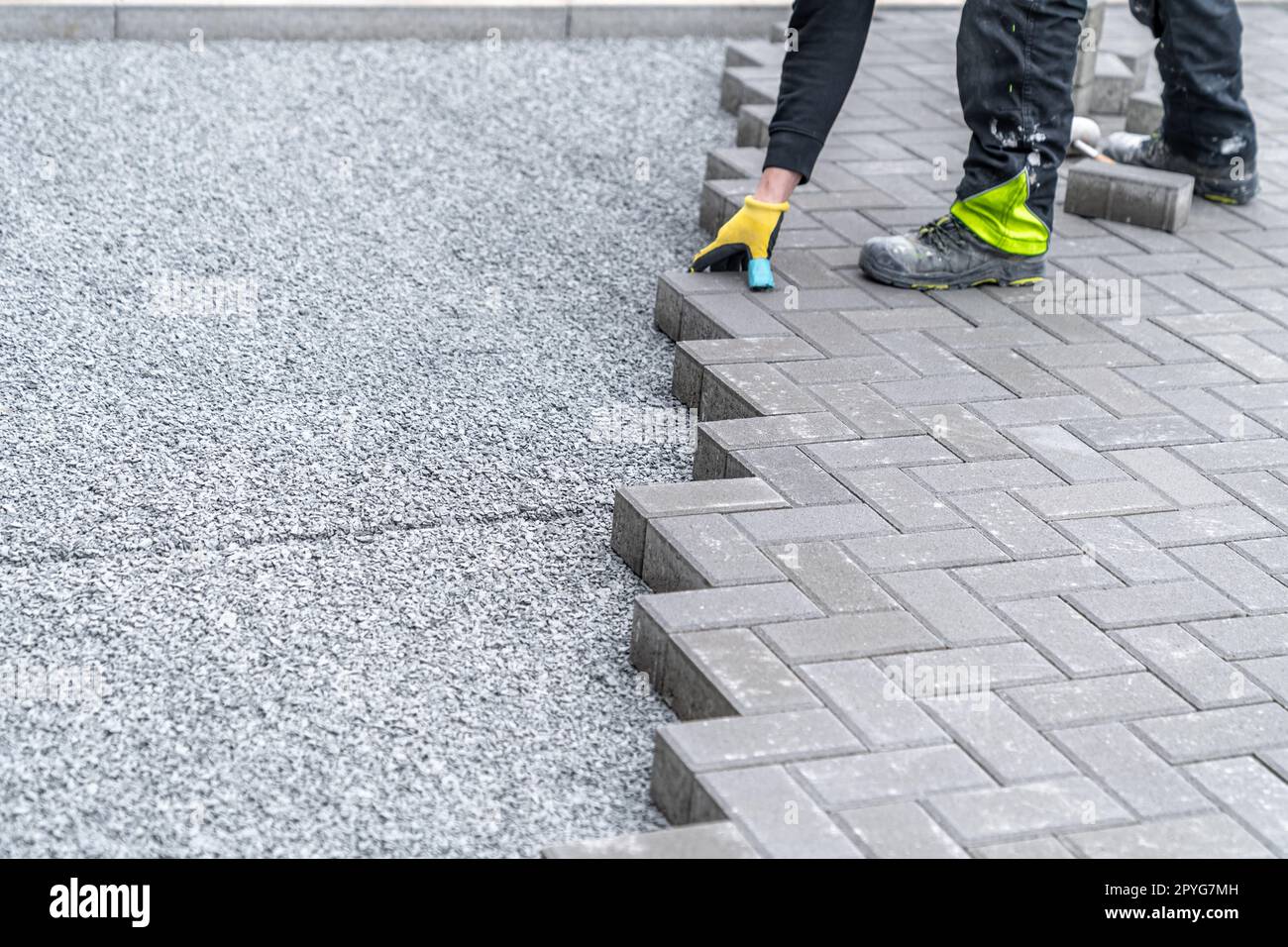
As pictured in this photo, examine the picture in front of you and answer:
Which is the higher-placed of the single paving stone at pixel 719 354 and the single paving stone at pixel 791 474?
the single paving stone at pixel 719 354

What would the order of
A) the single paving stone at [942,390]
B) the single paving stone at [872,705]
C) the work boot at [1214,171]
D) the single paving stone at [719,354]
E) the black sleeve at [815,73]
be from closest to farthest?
the single paving stone at [872,705] → the single paving stone at [942,390] → the single paving stone at [719,354] → the black sleeve at [815,73] → the work boot at [1214,171]

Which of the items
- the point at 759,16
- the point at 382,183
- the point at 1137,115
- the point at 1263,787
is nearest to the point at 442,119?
the point at 382,183

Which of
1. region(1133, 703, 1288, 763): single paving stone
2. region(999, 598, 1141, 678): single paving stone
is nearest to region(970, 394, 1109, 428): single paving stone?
region(999, 598, 1141, 678): single paving stone

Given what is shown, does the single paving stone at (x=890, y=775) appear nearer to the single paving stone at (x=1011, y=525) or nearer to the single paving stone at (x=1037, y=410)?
the single paving stone at (x=1011, y=525)

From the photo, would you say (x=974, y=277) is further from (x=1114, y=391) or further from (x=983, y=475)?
(x=983, y=475)

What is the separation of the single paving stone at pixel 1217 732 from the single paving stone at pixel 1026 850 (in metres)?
0.32

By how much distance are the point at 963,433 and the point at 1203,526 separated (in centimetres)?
54

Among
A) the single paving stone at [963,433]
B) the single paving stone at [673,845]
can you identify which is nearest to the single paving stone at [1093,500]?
the single paving stone at [963,433]

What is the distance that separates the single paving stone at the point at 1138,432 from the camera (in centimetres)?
343

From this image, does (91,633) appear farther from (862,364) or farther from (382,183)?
(382,183)

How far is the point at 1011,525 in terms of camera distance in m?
3.06

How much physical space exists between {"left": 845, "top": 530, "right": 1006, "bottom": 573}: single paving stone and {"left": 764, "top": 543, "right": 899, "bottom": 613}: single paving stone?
0.13 feet

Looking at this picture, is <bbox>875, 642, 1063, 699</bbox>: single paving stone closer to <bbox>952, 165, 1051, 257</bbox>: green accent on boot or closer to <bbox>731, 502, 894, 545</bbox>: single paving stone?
<bbox>731, 502, 894, 545</bbox>: single paving stone
